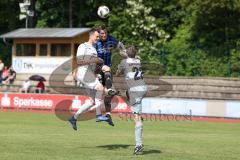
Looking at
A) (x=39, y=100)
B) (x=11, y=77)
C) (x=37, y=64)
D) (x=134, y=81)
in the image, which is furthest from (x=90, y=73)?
(x=37, y=64)

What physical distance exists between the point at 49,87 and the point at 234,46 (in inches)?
428

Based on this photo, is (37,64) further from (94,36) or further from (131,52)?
(131,52)

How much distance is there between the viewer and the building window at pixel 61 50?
43594 millimetres

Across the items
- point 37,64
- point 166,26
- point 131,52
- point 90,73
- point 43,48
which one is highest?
point 166,26

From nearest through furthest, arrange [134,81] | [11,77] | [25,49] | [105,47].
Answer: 1. [134,81]
2. [105,47]
3. [11,77]
4. [25,49]

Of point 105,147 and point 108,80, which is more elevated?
point 108,80

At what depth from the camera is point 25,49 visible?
45594 millimetres

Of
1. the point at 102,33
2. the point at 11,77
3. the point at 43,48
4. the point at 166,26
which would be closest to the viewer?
the point at 102,33

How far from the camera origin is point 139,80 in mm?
14172

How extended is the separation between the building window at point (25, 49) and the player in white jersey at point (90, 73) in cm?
3031

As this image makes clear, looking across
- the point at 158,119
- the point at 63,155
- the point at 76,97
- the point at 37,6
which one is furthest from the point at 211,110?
the point at 37,6

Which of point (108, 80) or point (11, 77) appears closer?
point (108, 80)

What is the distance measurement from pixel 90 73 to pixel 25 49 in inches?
1222

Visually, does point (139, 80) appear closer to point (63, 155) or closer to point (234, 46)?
point (63, 155)
